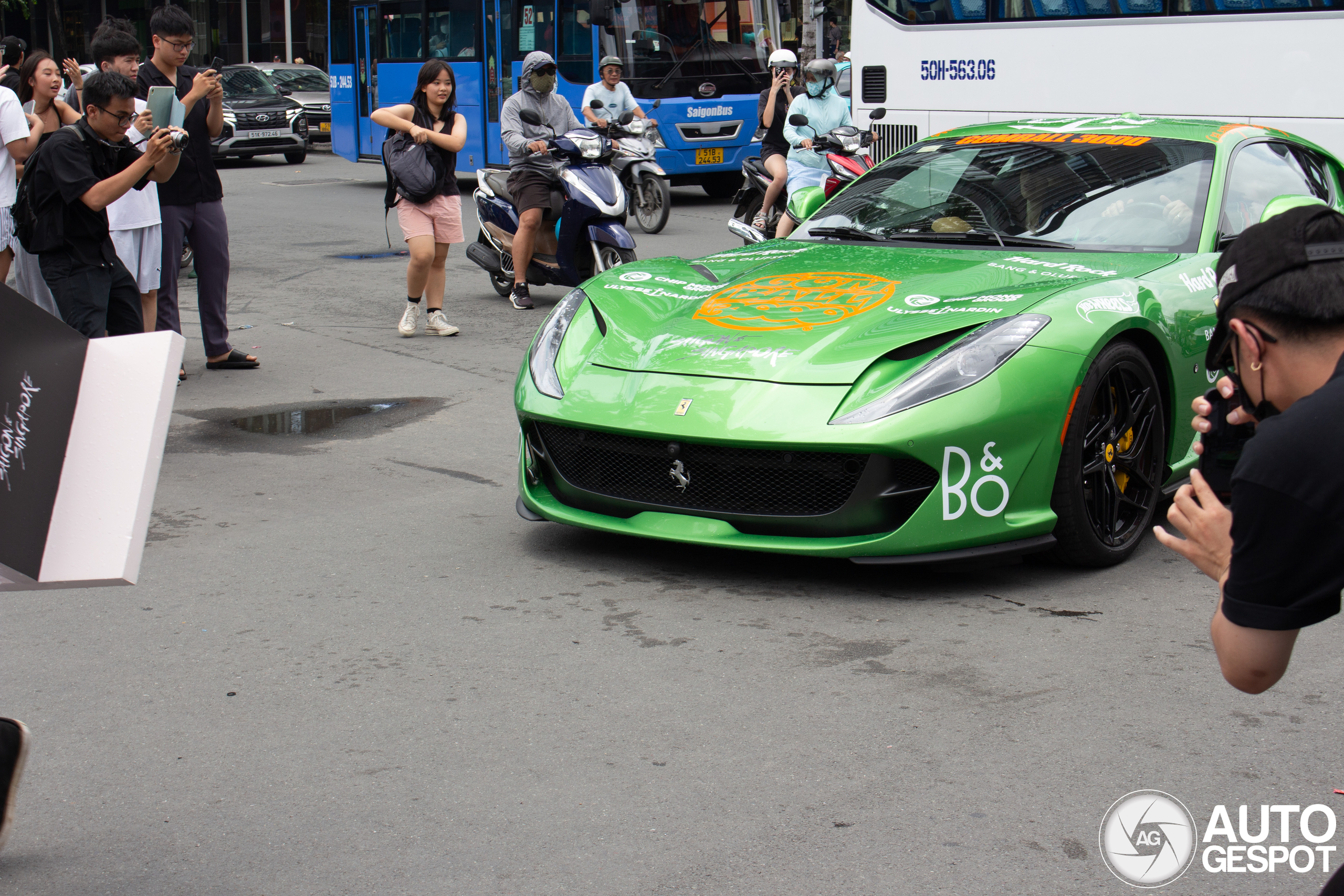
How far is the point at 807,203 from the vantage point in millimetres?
6434

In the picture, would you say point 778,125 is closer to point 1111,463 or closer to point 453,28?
point 453,28

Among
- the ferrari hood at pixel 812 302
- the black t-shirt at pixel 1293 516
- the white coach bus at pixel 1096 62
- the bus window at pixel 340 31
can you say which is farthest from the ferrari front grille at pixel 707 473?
the bus window at pixel 340 31

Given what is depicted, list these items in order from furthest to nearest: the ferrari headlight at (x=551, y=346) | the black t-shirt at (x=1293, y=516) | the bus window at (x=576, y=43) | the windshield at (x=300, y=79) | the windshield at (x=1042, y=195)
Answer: the windshield at (x=300, y=79)
the bus window at (x=576, y=43)
the windshield at (x=1042, y=195)
the ferrari headlight at (x=551, y=346)
the black t-shirt at (x=1293, y=516)

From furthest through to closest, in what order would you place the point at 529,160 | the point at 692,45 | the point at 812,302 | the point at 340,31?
1. the point at 340,31
2. the point at 692,45
3. the point at 529,160
4. the point at 812,302

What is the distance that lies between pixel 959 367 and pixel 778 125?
9.51 m

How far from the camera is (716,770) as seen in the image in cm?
332

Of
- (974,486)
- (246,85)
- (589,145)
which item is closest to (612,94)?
(589,145)

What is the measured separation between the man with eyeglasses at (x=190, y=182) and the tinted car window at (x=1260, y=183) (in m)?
5.11

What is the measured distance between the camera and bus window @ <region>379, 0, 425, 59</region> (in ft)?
65.9

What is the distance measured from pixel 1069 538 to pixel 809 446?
944mm

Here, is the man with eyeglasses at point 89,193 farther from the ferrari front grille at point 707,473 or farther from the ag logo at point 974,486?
the ag logo at point 974,486

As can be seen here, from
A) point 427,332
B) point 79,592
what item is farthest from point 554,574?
point 427,332

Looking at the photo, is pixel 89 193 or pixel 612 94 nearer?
pixel 89 193

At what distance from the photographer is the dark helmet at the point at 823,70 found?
463 inches
